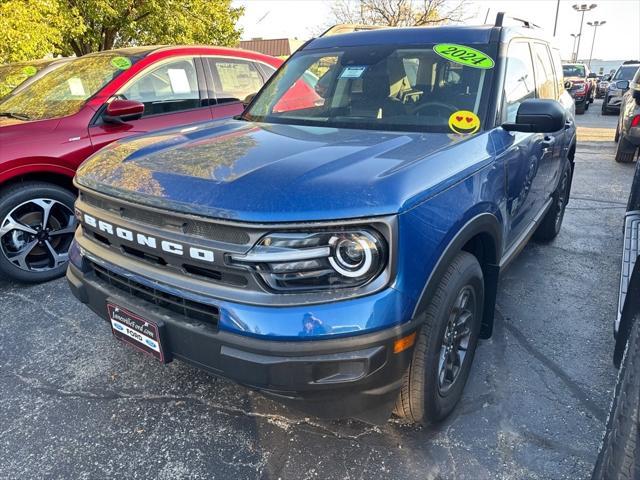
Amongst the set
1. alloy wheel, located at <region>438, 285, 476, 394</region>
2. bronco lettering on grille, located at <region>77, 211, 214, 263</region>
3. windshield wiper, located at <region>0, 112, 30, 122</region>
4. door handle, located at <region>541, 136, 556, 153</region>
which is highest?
windshield wiper, located at <region>0, 112, 30, 122</region>

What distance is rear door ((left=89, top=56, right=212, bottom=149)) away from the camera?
4074 mm

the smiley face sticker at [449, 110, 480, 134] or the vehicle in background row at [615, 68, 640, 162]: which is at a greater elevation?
the smiley face sticker at [449, 110, 480, 134]

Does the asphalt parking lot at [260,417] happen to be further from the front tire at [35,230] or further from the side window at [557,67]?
the side window at [557,67]

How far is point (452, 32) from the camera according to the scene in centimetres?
298

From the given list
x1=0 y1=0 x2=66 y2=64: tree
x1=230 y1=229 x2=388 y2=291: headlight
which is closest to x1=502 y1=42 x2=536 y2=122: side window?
x1=230 y1=229 x2=388 y2=291: headlight

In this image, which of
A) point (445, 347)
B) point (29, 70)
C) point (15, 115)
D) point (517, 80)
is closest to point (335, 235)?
point (445, 347)

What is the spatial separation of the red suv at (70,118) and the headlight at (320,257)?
2.75m

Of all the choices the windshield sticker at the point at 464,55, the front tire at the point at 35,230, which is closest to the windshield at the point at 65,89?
the front tire at the point at 35,230

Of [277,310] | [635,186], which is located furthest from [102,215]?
[635,186]

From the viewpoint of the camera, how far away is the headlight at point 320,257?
1.71 metres

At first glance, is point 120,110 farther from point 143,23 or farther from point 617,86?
point 617,86

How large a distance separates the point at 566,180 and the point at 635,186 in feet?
2.78

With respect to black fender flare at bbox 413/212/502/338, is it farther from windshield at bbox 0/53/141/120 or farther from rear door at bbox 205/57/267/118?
windshield at bbox 0/53/141/120

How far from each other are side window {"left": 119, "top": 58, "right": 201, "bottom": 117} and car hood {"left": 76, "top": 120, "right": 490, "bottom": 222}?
188 cm
